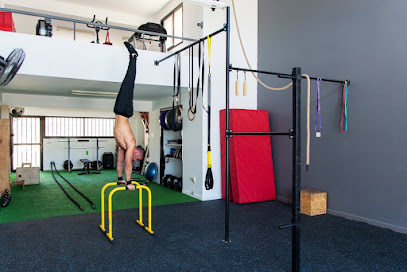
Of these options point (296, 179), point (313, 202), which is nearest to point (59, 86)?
point (313, 202)

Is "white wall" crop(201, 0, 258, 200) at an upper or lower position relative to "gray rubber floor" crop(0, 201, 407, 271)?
upper

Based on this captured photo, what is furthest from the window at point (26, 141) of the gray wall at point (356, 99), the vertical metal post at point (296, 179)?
the vertical metal post at point (296, 179)

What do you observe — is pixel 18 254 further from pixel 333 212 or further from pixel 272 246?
pixel 333 212

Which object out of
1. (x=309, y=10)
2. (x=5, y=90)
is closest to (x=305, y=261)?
(x=309, y=10)

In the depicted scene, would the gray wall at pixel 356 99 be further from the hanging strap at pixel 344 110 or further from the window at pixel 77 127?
the window at pixel 77 127

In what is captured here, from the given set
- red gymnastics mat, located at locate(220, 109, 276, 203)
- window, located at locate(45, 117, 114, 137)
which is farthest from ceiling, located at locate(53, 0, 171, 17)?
window, located at locate(45, 117, 114, 137)

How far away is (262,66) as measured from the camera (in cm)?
687

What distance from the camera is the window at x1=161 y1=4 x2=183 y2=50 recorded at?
7832mm

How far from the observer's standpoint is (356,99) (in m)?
5.06

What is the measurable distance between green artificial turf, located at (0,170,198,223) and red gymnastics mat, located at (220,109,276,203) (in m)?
1.12

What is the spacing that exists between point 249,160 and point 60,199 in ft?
13.0

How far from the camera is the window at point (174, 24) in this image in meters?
7.83

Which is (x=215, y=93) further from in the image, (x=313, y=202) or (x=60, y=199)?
(x=60, y=199)

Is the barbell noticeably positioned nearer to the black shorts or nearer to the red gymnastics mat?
the black shorts
